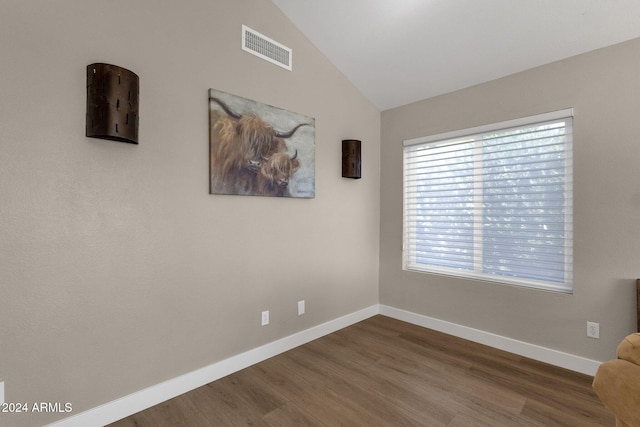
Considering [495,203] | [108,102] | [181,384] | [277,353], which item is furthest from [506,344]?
[108,102]

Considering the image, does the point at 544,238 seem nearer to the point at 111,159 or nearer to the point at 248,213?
the point at 248,213

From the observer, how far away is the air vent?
2436 millimetres

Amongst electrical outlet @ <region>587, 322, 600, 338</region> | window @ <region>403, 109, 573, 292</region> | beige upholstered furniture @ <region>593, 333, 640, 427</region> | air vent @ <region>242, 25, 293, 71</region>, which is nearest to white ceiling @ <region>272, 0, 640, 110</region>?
air vent @ <region>242, 25, 293, 71</region>

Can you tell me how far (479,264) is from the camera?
296 centimetres

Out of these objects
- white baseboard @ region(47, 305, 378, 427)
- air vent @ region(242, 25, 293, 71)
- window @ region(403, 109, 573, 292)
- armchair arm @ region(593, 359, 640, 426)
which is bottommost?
white baseboard @ region(47, 305, 378, 427)

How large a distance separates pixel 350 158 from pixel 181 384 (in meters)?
2.42

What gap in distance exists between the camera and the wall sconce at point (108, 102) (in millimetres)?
1659

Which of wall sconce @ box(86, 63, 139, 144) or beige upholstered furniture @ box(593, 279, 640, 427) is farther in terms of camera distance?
wall sconce @ box(86, 63, 139, 144)

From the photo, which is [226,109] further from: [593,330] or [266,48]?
[593,330]

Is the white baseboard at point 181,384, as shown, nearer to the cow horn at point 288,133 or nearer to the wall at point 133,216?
the wall at point 133,216

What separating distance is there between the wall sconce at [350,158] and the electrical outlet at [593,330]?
2289 millimetres

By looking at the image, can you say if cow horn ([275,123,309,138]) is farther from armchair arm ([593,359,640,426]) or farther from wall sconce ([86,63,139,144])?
armchair arm ([593,359,640,426])

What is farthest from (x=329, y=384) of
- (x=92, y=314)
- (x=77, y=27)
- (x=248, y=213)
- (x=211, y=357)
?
(x=77, y=27)

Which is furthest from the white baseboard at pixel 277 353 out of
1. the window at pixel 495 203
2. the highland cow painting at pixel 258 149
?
the highland cow painting at pixel 258 149
